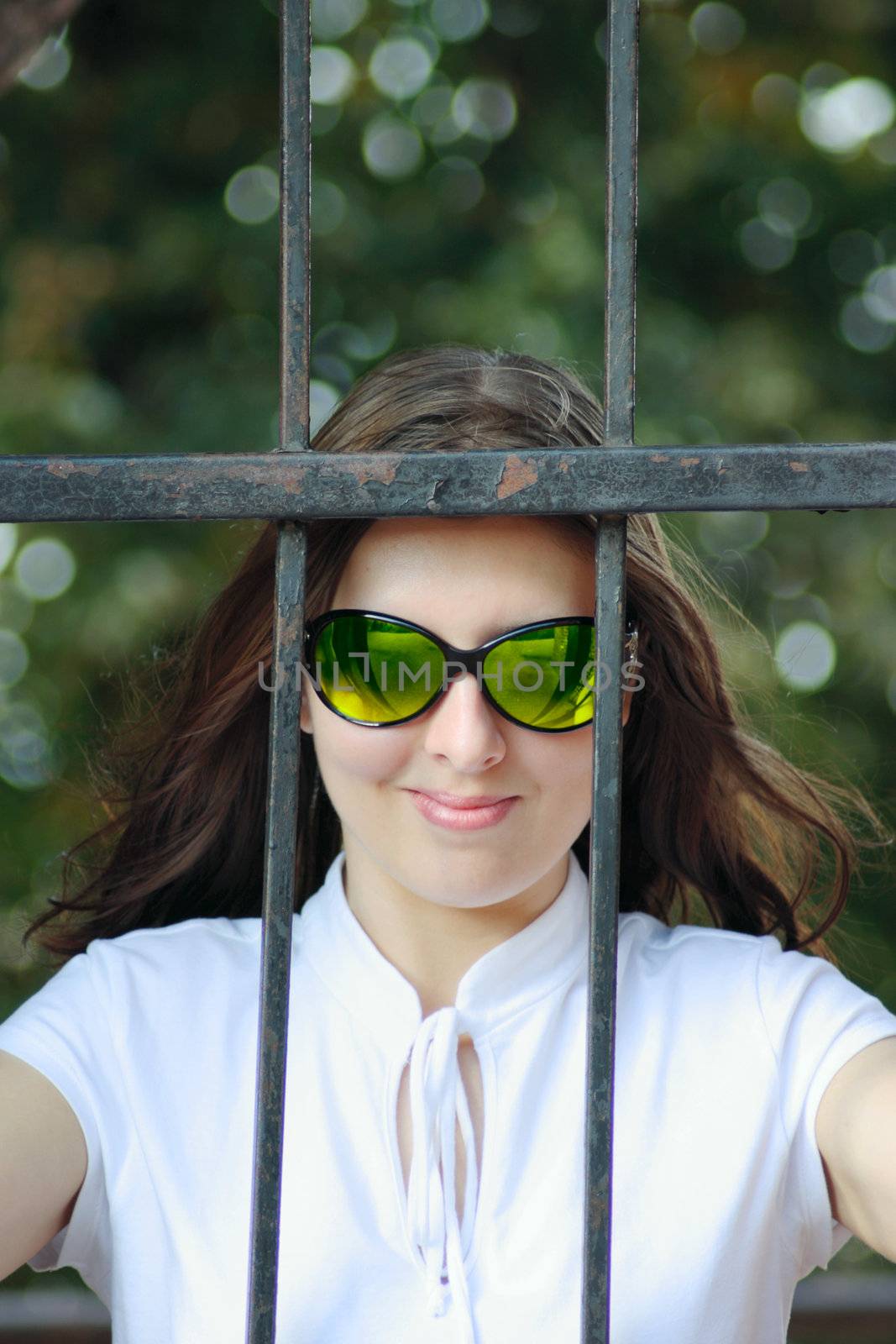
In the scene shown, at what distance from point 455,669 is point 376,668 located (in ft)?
0.22

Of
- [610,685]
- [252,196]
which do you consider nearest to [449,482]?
[610,685]

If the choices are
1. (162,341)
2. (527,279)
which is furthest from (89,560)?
(527,279)

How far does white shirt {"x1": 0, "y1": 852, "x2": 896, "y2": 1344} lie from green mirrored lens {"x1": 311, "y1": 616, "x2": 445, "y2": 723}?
29 centimetres

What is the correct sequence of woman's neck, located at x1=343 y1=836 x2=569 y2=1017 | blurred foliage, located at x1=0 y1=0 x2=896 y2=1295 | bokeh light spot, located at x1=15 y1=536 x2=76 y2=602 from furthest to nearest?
blurred foliage, located at x1=0 y1=0 x2=896 y2=1295 < bokeh light spot, located at x1=15 y1=536 x2=76 y2=602 < woman's neck, located at x1=343 y1=836 x2=569 y2=1017

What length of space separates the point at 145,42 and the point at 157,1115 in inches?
129

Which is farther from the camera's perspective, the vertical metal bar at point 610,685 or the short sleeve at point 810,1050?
the short sleeve at point 810,1050

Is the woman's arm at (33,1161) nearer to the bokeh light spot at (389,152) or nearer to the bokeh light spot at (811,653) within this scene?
the bokeh light spot at (811,653)

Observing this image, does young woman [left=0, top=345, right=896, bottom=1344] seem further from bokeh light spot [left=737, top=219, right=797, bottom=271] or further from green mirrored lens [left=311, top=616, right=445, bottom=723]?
bokeh light spot [left=737, top=219, right=797, bottom=271]

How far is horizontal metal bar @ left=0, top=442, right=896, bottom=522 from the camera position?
991 millimetres

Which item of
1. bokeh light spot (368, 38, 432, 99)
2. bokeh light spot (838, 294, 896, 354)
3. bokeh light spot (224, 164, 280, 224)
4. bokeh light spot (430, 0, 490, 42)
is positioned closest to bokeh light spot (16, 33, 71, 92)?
bokeh light spot (224, 164, 280, 224)

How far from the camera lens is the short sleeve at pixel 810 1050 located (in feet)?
4.18

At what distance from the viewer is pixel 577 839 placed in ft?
4.98

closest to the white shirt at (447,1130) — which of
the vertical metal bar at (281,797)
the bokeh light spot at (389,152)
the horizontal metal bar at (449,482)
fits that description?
the vertical metal bar at (281,797)

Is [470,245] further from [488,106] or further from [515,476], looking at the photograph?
[515,476]
